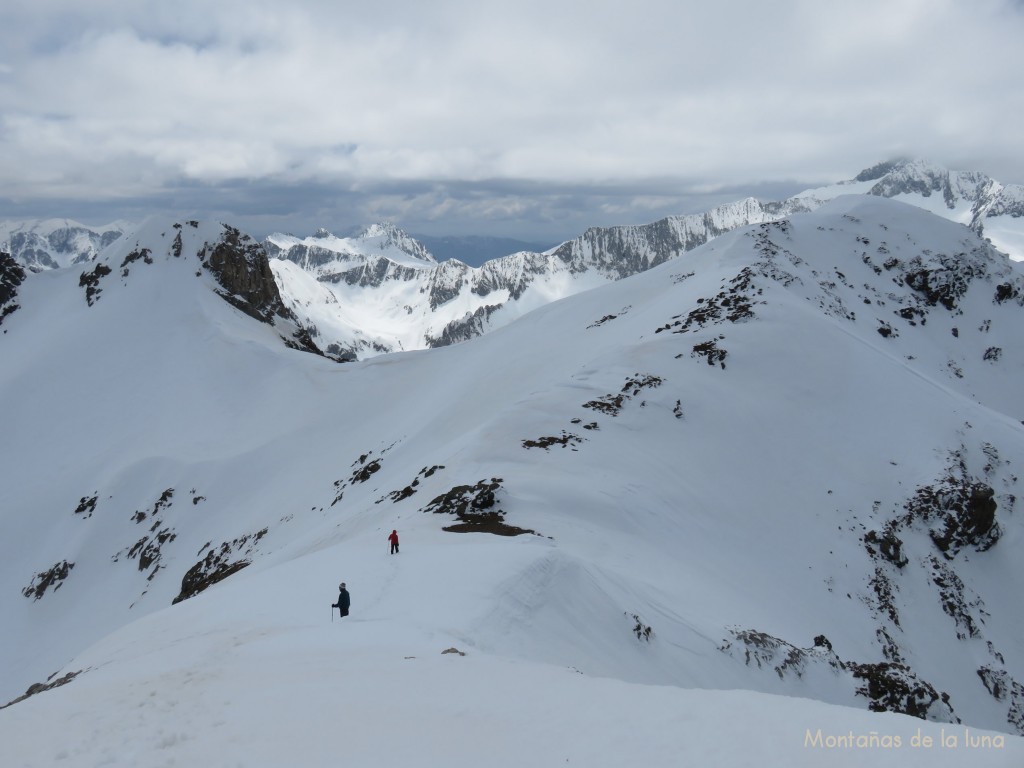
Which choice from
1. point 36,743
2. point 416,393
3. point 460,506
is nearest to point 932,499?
point 460,506

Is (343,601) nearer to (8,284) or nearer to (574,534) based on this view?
(574,534)

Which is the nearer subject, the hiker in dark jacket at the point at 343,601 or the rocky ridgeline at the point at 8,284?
the hiker in dark jacket at the point at 343,601

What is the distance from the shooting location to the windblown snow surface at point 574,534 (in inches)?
389

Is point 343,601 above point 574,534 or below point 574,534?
above

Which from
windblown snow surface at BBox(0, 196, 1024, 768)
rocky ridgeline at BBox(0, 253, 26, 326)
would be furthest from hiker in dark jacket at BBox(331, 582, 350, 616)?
rocky ridgeline at BBox(0, 253, 26, 326)

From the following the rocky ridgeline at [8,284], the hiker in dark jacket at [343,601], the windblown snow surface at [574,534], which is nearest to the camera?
the windblown snow surface at [574,534]

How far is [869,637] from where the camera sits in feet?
81.7

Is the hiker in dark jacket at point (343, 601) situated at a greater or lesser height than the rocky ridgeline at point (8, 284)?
lesser

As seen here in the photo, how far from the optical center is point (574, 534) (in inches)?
846

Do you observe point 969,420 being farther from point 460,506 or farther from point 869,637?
point 460,506

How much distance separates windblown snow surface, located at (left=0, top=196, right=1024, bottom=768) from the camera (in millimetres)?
9883

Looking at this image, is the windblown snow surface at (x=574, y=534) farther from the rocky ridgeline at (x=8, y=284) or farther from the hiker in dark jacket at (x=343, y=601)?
the rocky ridgeline at (x=8, y=284)

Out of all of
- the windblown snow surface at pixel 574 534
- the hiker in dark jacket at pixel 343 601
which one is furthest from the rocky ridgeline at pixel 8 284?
the hiker in dark jacket at pixel 343 601

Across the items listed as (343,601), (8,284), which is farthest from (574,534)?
(8,284)
